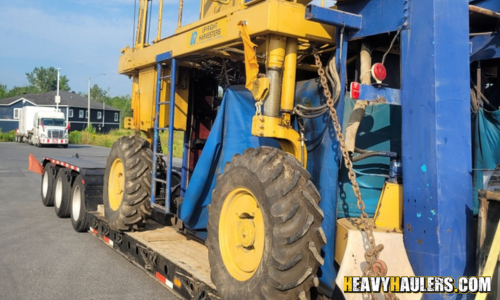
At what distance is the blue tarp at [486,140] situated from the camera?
3.88m

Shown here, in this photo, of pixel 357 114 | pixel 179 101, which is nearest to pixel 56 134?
pixel 179 101

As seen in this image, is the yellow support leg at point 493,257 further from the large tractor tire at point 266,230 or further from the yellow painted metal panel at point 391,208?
the large tractor tire at point 266,230

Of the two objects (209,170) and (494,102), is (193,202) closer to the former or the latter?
(209,170)

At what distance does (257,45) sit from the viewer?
180 inches

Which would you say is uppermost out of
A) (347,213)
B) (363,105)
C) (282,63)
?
(282,63)

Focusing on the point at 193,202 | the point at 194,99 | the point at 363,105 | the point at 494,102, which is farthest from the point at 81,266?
the point at 494,102

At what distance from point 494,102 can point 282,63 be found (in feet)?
7.29

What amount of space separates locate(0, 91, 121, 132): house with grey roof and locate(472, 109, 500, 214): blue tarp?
59.3 meters

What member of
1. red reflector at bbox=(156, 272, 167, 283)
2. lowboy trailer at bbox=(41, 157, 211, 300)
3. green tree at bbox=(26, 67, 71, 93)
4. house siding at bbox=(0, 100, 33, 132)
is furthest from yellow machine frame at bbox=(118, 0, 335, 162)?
green tree at bbox=(26, 67, 71, 93)

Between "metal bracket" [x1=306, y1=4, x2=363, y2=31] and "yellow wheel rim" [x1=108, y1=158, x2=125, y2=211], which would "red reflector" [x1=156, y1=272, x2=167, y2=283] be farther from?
"metal bracket" [x1=306, y1=4, x2=363, y2=31]

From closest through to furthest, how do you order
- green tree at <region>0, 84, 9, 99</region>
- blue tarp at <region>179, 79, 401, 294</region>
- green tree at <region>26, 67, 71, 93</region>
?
blue tarp at <region>179, 79, 401, 294</region> → green tree at <region>0, 84, 9, 99</region> → green tree at <region>26, 67, 71, 93</region>

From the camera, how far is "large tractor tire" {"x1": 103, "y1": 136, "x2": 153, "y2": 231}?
6.41 m

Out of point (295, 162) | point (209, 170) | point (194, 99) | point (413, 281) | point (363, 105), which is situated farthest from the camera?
point (194, 99)

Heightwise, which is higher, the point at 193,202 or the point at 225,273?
the point at 193,202
